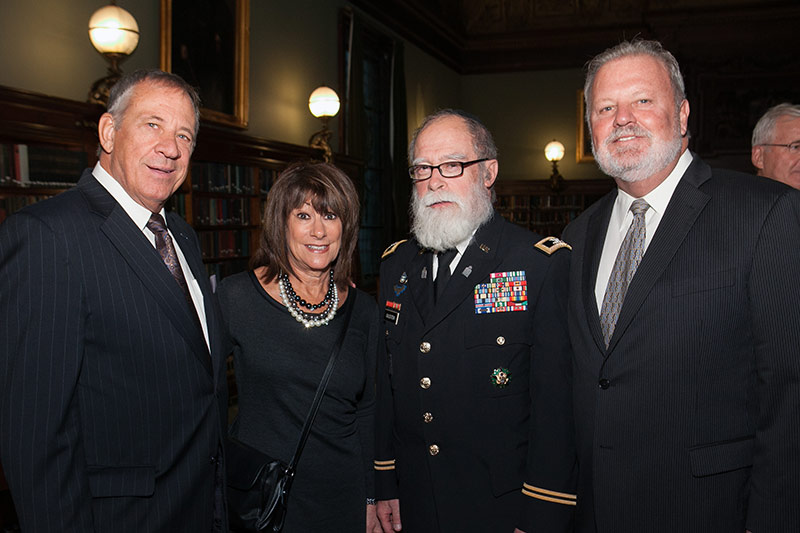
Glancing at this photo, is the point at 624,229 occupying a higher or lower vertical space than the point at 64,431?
higher

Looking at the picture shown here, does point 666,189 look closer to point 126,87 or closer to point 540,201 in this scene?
point 126,87

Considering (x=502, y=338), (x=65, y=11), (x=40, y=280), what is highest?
(x=65, y=11)

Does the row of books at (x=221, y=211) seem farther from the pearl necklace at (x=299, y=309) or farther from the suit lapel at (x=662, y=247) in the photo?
the suit lapel at (x=662, y=247)

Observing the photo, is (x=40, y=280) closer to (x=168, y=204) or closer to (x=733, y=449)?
(x=733, y=449)

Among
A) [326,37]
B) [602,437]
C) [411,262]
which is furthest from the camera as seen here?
[326,37]

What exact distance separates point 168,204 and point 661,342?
182 inches

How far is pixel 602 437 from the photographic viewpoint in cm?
193

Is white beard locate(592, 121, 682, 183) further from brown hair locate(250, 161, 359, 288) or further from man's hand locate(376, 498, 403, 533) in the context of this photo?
man's hand locate(376, 498, 403, 533)

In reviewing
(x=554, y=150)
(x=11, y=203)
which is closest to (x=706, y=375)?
(x=11, y=203)

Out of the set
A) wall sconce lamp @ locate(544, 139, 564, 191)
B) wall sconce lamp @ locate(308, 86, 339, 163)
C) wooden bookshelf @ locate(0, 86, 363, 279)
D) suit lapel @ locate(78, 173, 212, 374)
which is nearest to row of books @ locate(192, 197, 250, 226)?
wooden bookshelf @ locate(0, 86, 363, 279)

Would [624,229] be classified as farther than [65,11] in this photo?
No

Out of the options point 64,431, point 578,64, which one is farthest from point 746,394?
point 578,64

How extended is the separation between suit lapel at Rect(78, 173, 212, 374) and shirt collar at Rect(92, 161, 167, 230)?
0.03m

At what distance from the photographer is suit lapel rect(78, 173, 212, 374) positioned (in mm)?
1799
